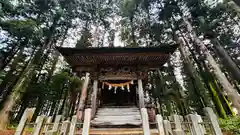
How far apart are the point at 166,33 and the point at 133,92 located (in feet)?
26.6

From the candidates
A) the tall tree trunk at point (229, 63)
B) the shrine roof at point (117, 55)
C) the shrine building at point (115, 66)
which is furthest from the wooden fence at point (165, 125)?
the tall tree trunk at point (229, 63)

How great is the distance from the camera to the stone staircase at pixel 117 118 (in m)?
6.81

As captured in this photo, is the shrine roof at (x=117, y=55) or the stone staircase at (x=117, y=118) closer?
the stone staircase at (x=117, y=118)

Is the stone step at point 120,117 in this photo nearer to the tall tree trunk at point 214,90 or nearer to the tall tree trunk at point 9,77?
the tall tree trunk at point 214,90

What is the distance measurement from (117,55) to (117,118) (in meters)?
3.11

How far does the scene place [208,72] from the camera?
1526 centimetres

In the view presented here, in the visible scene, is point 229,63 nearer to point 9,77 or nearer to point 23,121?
point 23,121

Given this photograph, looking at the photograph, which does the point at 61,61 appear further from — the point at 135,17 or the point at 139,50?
the point at 139,50

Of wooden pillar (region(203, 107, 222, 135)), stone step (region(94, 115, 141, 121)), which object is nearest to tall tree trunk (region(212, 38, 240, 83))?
stone step (region(94, 115, 141, 121))

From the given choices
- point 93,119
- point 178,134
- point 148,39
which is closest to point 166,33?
point 148,39

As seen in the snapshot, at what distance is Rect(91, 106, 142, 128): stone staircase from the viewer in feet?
22.4

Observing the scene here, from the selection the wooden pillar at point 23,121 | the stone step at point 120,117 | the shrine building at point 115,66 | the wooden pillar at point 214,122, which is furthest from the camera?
the shrine building at point 115,66

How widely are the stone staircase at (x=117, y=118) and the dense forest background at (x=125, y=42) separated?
595 cm

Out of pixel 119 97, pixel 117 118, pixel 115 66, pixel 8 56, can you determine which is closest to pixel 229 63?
pixel 119 97
